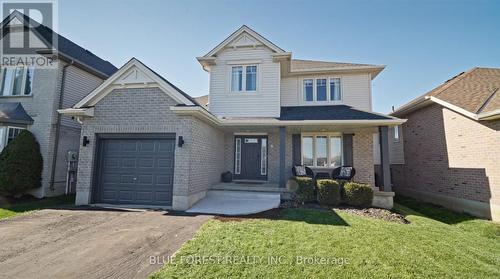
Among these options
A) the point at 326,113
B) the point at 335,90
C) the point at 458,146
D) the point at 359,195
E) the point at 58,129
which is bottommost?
the point at 359,195

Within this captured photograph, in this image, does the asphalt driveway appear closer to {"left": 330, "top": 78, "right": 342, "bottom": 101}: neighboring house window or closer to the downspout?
the downspout

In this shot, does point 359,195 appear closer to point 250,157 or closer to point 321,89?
point 250,157

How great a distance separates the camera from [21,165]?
30.1 ft

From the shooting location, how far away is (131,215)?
7.00 meters

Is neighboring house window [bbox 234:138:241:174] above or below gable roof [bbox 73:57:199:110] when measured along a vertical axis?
below

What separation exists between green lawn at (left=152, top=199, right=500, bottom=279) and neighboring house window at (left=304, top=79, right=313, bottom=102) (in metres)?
7.11

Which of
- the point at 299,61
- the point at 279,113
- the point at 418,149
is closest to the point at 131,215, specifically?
the point at 279,113

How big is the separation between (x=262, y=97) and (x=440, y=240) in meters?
8.39

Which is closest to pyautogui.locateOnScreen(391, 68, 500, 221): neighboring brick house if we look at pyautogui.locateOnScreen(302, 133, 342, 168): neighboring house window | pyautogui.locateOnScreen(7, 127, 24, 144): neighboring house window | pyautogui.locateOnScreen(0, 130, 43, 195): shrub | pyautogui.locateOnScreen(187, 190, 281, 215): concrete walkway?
pyautogui.locateOnScreen(302, 133, 342, 168): neighboring house window

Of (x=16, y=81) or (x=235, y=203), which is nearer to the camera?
(x=235, y=203)

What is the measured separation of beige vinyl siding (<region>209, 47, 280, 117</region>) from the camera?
11.3 m

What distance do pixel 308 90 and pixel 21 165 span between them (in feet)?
43.5

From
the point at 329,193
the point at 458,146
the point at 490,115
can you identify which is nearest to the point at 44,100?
the point at 329,193

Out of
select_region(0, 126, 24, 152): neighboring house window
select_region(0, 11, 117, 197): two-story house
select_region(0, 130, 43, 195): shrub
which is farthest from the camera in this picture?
select_region(0, 11, 117, 197): two-story house
